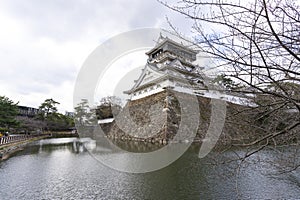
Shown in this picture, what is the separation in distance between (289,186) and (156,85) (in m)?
13.3

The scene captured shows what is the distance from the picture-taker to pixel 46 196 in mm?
3594

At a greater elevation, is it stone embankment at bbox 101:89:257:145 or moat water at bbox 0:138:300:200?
stone embankment at bbox 101:89:257:145

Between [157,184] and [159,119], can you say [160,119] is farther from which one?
[157,184]

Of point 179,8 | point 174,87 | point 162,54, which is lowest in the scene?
point 179,8

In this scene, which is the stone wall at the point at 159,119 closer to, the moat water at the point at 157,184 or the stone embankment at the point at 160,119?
the stone embankment at the point at 160,119

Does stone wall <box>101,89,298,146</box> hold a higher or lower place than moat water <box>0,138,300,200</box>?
higher

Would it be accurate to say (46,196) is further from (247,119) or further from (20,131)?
(20,131)

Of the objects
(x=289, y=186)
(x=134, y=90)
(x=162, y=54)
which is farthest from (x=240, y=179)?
(x=162, y=54)

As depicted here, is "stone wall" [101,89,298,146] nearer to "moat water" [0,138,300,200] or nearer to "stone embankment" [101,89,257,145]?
"stone embankment" [101,89,257,145]

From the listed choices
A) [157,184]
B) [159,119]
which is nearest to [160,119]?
[159,119]

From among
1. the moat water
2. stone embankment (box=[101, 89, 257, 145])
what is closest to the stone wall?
stone embankment (box=[101, 89, 257, 145])

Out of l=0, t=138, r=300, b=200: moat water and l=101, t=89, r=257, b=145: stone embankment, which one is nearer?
l=0, t=138, r=300, b=200: moat water

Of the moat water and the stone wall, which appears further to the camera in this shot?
the stone wall

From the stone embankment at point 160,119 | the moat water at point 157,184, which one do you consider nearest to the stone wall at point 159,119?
the stone embankment at point 160,119
